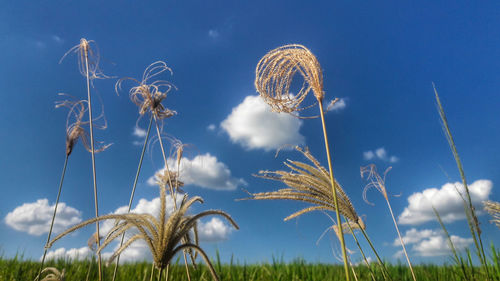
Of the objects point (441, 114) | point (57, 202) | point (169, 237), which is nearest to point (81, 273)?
point (57, 202)

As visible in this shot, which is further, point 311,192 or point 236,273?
point 236,273

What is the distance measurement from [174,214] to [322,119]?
976mm

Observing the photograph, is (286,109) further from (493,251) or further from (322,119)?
(493,251)

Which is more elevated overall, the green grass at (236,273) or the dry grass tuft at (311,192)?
the dry grass tuft at (311,192)

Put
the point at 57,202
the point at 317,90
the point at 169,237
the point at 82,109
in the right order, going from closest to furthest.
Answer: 1. the point at 169,237
2. the point at 317,90
3. the point at 57,202
4. the point at 82,109

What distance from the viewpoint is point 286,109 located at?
253cm

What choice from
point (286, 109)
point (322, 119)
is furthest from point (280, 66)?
point (322, 119)

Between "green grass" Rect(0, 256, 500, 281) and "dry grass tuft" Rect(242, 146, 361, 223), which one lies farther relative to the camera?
"green grass" Rect(0, 256, 500, 281)

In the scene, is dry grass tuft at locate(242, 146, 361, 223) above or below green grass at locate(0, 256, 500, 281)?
above

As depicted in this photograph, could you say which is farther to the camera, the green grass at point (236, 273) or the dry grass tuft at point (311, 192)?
the green grass at point (236, 273)

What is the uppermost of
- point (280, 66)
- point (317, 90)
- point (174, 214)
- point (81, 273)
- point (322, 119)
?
point (280, 66)

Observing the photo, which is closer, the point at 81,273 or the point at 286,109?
the point at 286,109

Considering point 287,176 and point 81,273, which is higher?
point 287,176

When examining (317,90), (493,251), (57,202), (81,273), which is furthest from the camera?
(81,273)
